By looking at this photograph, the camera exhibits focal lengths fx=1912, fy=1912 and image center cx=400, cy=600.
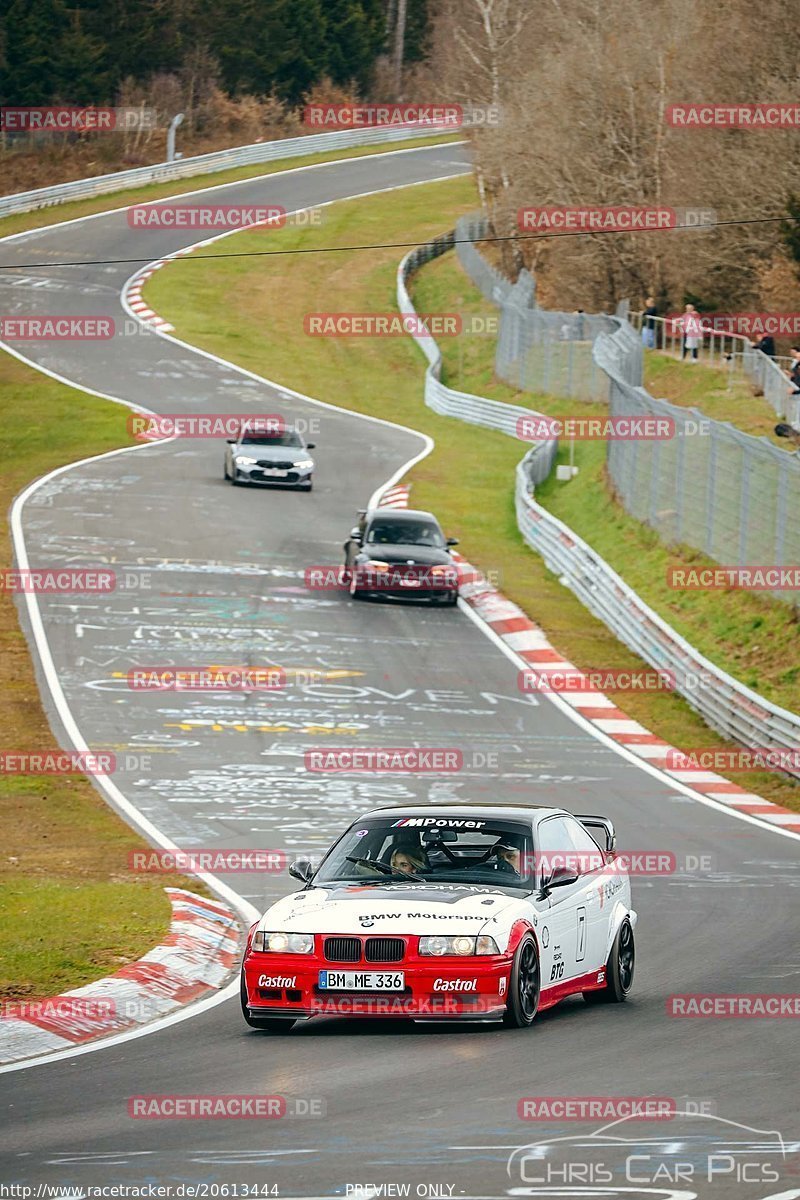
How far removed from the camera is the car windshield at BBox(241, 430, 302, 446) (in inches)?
1671

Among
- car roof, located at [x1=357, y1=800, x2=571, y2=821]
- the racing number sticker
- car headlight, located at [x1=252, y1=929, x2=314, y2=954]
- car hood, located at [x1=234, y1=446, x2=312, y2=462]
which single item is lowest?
car hood, located at [x1=234, y1=446, x2=312, y2=462]

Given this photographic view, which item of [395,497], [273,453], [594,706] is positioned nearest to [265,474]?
[273,453]

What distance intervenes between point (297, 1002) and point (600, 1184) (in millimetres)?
3665

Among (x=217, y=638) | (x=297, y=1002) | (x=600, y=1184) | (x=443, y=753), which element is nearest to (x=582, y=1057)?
(x=297, y=1002)

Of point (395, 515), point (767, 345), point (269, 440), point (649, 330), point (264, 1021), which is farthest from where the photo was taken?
point (649, 330)

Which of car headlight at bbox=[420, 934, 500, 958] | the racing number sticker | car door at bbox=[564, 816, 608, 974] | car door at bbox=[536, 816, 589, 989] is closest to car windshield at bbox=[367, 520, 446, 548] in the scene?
car door at bbox=[564, 816, 608, 974]

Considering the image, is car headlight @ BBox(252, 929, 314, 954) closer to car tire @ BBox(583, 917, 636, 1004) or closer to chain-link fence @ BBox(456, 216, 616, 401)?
car tire @ BBox(583, 917, 636, 1004)

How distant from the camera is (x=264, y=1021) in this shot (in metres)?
10.7

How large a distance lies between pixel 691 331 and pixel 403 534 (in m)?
14.6

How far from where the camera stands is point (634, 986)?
1269 cm

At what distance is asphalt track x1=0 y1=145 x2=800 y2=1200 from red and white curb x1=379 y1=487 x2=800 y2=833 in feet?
1.87

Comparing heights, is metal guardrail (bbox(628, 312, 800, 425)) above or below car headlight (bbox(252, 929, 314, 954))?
above

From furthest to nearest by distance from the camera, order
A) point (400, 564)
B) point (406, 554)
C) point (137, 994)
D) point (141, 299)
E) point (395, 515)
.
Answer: point (141, 299) → point (395, 515) → point (406, 554) → point (400, 564) → point (137, 994)

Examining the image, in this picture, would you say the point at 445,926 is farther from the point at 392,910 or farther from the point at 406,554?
the point at 406,554
